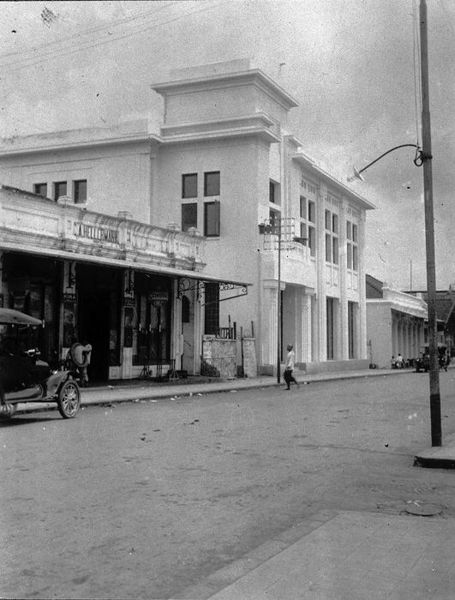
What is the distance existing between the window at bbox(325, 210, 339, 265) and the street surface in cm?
3125

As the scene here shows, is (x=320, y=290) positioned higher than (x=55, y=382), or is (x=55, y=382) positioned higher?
(x=320, y=290)

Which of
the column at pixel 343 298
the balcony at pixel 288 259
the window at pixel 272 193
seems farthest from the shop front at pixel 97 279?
the column at pixel 343 298

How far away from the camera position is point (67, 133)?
37.3m

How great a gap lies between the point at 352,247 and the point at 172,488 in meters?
44.5

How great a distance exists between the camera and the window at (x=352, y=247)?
5000cm

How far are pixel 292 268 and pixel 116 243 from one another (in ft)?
44.4

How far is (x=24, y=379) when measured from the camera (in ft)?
44.7

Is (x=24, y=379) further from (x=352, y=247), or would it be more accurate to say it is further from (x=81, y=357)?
(x=352, y=247)

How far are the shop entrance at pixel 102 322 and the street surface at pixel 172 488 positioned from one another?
1049cm

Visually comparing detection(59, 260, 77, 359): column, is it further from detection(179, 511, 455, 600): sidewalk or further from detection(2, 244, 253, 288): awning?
detection(179, 511, 455, 600): sidewalk

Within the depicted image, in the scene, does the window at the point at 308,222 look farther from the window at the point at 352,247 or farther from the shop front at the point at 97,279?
the shop front at the point at 97,279

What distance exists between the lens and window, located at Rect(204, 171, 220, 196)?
3619cm

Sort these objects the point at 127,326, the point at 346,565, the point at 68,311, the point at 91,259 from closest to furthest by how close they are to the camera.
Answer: the point at 346,565 < the point at 91,259 < the point at 68,311 < the point at 127,326

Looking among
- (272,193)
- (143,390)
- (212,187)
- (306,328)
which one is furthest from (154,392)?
(306,328)
